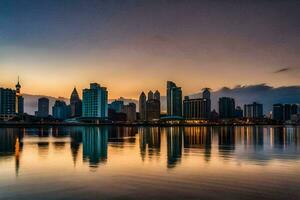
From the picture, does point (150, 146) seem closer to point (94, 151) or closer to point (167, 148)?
point (167, 148)

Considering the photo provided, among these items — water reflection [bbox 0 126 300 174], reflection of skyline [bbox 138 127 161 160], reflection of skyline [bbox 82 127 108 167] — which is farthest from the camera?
reflection of skyline [bbox 138 127 161 160]

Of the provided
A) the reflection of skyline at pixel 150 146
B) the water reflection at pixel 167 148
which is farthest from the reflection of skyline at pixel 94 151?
→ the reflection of skyline at pixel 150 146

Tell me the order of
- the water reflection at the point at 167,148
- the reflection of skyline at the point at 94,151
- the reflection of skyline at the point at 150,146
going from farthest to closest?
the reflection of skyline at the point at 150,146 → the water reflection at the point at 167,148 → the reflection of skyline at the point at 94,151

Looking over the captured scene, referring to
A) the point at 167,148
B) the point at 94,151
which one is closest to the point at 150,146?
the point at 167,148

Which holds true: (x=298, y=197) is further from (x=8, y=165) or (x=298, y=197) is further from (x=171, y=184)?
(x=8, y=165)

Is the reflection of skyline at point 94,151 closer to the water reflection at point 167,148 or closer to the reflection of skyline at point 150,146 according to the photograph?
the water reflection at point 167,148

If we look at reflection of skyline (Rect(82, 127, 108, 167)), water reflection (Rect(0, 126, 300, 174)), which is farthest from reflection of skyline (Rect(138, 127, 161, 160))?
reflection of skyline (Rect(82, 127, 108, 167))

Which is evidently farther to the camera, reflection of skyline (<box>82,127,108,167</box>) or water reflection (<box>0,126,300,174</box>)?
water reflection (<box>0,126,300,174</box>)

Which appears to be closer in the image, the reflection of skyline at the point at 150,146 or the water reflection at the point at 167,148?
the water reflection at the point at 167,148

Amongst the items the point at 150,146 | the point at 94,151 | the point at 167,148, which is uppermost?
the point at 94,151

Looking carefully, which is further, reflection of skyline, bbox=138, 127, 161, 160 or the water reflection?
reflection of skyline, bbox=138, 127, 161, 160

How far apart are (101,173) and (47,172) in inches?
206

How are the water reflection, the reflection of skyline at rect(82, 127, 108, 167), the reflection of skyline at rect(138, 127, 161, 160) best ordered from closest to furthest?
the reflection of skyline at rect(82, 127, 108, 167) → the water reflection → the reflection of skyline at rect(138, 127, 161, 160)

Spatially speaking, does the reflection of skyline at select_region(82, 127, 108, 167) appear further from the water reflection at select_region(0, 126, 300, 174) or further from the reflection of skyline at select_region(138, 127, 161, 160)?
the reflection of skyline at select_region(138, 127, 161, 160)
